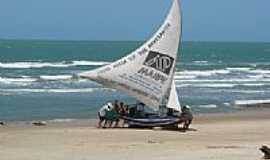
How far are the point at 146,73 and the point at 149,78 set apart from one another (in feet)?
0.56

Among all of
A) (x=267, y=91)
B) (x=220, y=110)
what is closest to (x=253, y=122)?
(x=220, y=110)

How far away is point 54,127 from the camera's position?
77.3 feet

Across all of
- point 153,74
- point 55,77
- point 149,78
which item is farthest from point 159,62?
point 55,77

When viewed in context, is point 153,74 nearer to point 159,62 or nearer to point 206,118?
point 159,62

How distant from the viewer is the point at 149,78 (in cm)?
2200

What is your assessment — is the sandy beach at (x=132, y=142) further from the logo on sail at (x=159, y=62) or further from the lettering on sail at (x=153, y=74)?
the logo on sail at (x=159, y=62)

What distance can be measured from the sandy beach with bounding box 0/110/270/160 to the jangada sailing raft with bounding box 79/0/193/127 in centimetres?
79

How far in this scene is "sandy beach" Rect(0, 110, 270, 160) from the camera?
15.2m

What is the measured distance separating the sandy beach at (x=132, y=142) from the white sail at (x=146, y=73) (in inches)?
48.1

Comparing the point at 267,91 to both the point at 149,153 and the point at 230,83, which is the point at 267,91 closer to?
the point at 230,83

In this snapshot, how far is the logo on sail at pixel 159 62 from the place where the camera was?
2214cm

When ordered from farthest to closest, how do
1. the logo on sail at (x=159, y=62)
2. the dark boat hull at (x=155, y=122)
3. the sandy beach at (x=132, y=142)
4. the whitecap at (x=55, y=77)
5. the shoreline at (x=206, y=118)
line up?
the whitecap at (x=55, y=77) < the shoreline at (x=206, y=118) < the logo on sail at (x=159, y=62) < the dark boat hull at (x=155, y=122) < the sandy beach at (x=132, y=142)

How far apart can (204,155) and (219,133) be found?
20.4 ft

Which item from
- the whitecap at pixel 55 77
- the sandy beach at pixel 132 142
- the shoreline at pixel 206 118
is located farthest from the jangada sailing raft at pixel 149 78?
the whitecap at pixel 55 77
